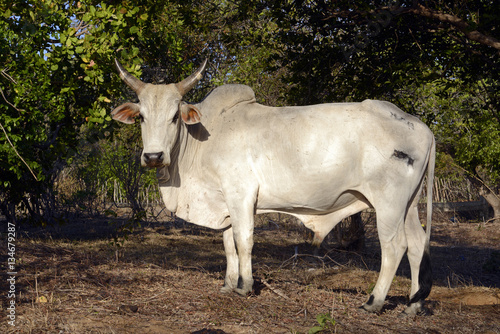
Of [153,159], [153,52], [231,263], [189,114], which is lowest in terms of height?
[231,263]

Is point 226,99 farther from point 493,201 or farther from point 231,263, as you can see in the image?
point 493,201

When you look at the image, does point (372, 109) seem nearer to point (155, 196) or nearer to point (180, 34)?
point (180, 34)

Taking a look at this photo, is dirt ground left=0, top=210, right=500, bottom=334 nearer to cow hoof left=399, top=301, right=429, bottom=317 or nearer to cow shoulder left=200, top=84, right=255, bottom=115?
cow hoof left=399, top=301, right=429, bottom=317

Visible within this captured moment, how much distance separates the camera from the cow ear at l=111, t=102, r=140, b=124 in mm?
4449

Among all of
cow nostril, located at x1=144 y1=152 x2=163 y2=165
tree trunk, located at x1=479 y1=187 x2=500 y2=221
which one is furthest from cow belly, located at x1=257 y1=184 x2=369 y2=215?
tree trunk, located at x1=479 y1=187 x2=500 y2=221

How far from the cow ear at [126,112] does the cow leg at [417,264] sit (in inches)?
100.0

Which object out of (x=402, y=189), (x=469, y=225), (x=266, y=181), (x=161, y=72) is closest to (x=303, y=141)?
(x=266, y=181)

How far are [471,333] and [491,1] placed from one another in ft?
12.0

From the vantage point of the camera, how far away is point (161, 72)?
8.15 m

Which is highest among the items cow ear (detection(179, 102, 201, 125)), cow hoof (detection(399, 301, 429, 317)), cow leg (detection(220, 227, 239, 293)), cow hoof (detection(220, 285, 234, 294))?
cow ear (detection(179, 102, 201, 125))

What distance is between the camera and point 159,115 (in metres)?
4.30

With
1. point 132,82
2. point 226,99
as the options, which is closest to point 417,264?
point 226,99

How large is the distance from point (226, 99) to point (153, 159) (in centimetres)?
99

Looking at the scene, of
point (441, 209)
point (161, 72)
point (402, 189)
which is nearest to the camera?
point (402, 189)
